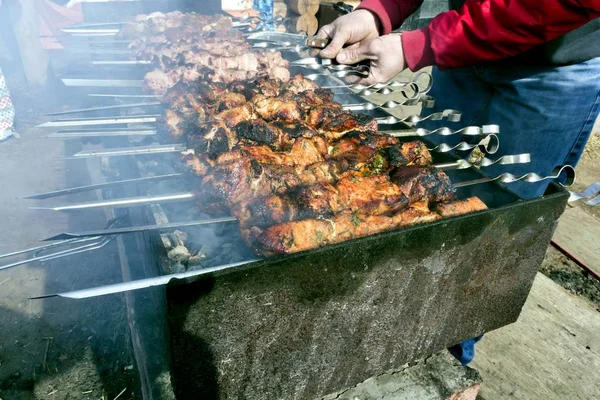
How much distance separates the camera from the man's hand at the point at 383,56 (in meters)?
3.34

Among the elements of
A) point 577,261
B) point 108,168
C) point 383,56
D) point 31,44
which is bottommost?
point 577,261

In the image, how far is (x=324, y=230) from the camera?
2.00m

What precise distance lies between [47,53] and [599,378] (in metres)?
10.9

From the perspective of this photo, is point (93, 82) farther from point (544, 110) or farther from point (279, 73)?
point (544, 110)

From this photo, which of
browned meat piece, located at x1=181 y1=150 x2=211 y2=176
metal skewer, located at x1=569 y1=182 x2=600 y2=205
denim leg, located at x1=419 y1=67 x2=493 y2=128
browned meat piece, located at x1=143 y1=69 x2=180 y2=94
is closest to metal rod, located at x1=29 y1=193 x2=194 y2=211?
browned meat piece, located at x1=181 y1=150 x2=211 y2=176

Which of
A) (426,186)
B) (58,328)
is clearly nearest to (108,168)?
(58,328)

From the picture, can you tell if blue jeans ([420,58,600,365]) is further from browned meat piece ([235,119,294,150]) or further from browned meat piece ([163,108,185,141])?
browned meat piece ([163,108,185,141])

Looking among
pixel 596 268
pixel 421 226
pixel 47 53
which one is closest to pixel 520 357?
pixel 596 268

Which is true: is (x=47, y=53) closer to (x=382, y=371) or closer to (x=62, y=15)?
(x=62, y=15)

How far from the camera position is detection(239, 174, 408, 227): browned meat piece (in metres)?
2.11

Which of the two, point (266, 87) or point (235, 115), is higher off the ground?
point (266, 87)

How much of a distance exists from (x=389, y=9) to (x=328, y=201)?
2652 millimetres

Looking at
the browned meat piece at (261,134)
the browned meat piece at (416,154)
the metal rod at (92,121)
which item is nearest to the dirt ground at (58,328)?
the metal rod at (92,121)

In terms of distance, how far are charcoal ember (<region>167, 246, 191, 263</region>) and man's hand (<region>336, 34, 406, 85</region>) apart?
2270mm
